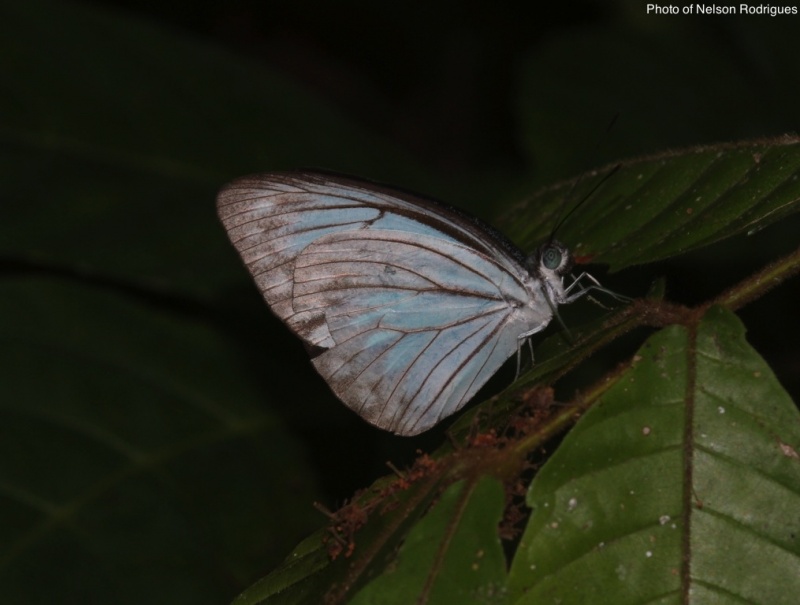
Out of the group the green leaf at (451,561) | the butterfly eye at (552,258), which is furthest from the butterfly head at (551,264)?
the green leaf at (451,561)

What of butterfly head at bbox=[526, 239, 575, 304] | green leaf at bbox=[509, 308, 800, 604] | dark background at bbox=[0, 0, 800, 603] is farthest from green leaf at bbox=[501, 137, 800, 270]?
dark background at bbox=[0, 0, 800, 603]

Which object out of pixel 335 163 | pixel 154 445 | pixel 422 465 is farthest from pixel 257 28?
pixel 422 465

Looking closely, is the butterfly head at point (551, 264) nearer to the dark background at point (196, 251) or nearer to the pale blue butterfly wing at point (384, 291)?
the pale blue butterfly wing at point (384, 291)

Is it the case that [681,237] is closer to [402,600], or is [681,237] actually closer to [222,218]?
[402,600]

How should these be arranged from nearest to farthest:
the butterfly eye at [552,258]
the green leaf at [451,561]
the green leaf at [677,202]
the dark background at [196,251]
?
the green leaf at [451,561]
the green leaf at [677,202]
the butterfly eye at [552,258]
the dark background at [196,251]

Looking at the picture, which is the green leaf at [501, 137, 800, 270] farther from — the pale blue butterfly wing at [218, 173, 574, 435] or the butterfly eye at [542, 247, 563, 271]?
the pale blue butterfly wing at [218, 173, 574, 435]

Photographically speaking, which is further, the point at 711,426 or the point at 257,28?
the point at 257,28
